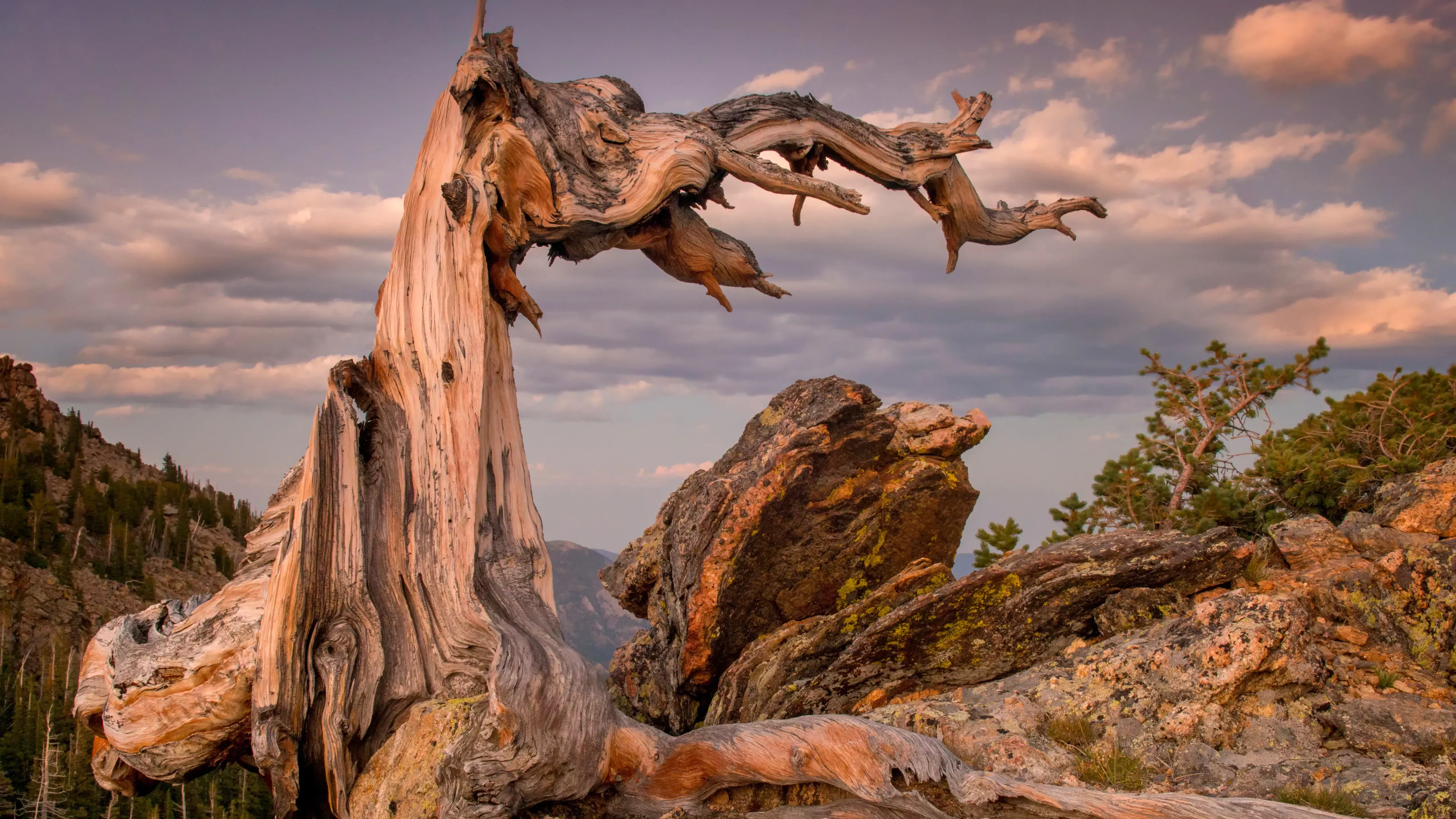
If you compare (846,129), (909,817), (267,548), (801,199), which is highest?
(846,129)

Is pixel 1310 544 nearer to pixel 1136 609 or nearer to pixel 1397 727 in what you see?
pixel 1136 609

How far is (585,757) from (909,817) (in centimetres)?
291

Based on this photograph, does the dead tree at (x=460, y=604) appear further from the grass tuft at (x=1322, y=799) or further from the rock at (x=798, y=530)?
the rock at (x=798, y=530)

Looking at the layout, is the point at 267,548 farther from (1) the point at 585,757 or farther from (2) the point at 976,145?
(2) the point at 976,145

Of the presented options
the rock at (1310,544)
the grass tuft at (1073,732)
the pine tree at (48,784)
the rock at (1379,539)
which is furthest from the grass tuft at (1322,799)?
the pine tree at (48,784)

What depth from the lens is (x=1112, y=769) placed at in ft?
23.3

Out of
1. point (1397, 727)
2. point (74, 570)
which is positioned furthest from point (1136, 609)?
point (74, 570)

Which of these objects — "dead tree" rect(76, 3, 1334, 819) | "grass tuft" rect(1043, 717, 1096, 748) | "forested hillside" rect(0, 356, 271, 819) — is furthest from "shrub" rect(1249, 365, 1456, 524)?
"forested hillside" rect(0, 356, 271, 819)

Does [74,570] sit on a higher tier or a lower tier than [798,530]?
lower

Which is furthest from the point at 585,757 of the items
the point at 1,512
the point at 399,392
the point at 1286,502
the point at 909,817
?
the point at 1,512

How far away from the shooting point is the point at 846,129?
38.0ft

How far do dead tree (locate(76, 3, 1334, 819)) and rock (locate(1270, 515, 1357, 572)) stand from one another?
5.20 meters

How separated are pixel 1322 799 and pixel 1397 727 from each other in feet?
4.73

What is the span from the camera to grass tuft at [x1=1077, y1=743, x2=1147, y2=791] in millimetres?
6948
